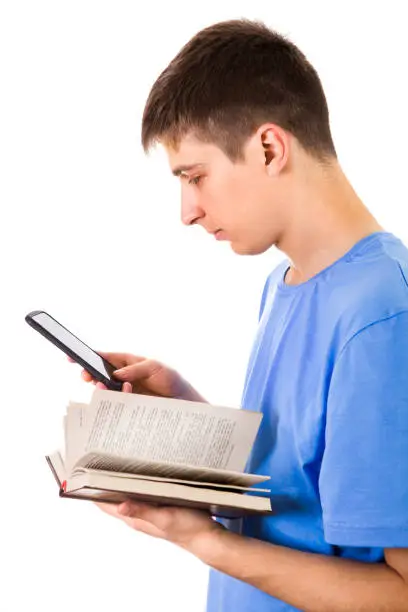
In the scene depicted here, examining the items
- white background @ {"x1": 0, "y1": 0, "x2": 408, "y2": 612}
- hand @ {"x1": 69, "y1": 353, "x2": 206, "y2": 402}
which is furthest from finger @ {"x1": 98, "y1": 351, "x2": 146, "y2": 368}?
white background @ {"x1": 0, "y1": 0, "x2": 408, "y2": 612}

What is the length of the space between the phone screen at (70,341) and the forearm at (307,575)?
34 cm

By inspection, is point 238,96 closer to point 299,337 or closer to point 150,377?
point 299,337

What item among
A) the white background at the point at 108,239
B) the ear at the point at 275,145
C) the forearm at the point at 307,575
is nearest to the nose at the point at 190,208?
the ear at the point at 275,145

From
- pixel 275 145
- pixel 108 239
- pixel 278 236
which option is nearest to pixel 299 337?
pixel 278 236

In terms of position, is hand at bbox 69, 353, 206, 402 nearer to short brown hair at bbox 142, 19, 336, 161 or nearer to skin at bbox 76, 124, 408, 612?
skin at bbox 76, 124, 408, 612

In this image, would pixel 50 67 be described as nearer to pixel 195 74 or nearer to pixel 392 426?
pixel 195 74

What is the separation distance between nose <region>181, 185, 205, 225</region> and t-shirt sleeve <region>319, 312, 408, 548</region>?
328mm

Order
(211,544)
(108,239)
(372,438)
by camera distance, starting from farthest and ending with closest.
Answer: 1. (108,239)
2. (211,544)
3. (372,438)

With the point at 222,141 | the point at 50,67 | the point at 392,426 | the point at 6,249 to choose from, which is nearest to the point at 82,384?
the point at 6,249

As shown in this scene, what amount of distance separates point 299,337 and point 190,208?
240mm

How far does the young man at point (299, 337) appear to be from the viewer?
1.02 m

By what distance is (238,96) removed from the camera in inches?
47.6

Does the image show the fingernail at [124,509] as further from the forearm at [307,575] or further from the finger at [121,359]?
the finger at [121,359]

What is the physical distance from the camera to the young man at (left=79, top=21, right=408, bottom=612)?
1024 mm
